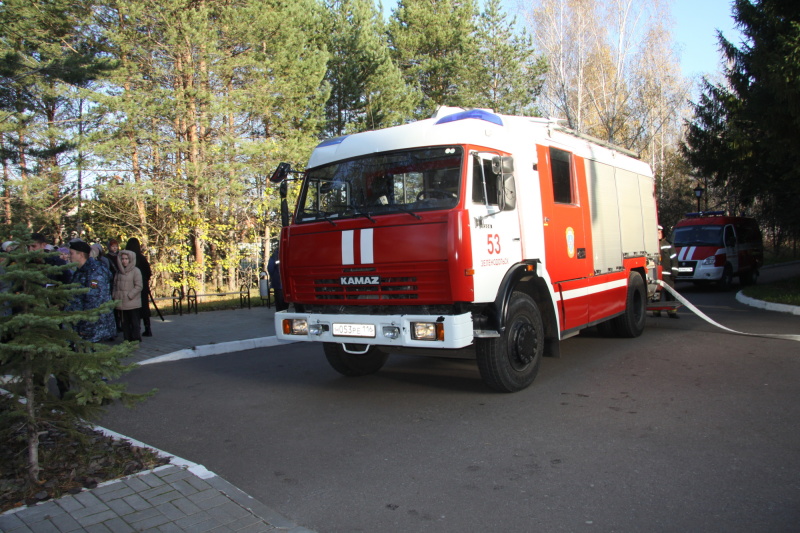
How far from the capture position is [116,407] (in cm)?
644

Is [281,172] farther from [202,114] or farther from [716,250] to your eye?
[716,250]

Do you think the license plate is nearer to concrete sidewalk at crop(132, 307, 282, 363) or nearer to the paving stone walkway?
the paving stone walkway

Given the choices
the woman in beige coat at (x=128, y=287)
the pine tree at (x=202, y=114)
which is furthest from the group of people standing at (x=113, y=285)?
the pine tree at (x=202, y=114)

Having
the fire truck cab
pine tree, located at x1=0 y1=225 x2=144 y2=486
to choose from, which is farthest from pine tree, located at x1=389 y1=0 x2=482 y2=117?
pine tree, located at x1=0 y1=225 x2=144 y2=486

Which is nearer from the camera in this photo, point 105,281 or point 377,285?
point 377,285

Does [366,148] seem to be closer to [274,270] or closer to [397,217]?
[397,217]

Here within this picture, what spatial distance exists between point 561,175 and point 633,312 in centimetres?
335

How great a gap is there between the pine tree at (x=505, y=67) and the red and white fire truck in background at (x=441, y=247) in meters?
26.4

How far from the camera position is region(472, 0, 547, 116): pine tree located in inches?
1273

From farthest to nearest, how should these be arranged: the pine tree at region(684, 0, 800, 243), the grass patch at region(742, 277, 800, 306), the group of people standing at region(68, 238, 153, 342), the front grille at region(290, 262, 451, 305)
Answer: the grass patch at region(742, 277, 800, 306) < the pine tree at region(684, 0, 800, 243) < the group of people standing at region(68, 238, 153, 342) < the front grille at region(290, 262, 451, 305)

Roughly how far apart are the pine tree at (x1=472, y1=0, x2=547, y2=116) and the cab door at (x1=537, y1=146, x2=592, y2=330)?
1008 inches

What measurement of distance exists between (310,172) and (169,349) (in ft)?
15.2

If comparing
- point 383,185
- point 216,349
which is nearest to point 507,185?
point 383,185

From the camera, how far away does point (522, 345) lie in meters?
6.27
